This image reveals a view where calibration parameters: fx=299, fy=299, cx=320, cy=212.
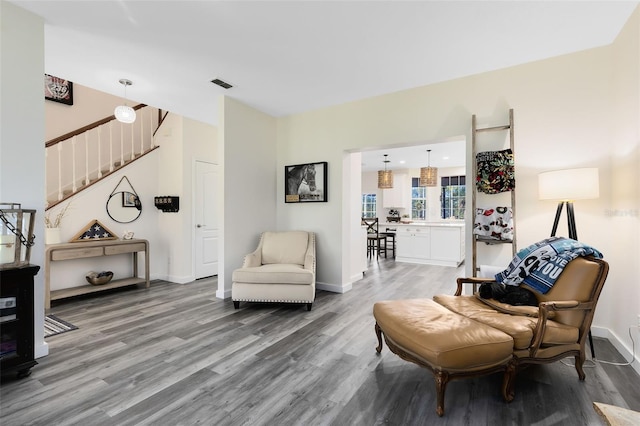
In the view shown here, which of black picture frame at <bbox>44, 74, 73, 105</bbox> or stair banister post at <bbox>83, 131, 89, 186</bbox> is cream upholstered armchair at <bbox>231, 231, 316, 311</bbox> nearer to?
stair banister post at <bbox>83, 131, 89, 186</bbox>

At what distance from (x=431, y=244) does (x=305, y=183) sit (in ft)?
10.9

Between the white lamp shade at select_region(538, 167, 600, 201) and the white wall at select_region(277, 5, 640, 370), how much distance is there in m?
0.25

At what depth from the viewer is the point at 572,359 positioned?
231 centimetres

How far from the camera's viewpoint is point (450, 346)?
1643mm

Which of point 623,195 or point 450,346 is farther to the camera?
point 623,195

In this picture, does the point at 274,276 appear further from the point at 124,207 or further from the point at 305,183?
the point at 124,207

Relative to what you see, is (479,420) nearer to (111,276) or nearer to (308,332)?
(308,332)

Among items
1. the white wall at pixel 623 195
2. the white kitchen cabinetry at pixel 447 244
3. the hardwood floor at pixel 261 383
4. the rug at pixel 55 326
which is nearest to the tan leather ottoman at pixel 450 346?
the hardwood floor at pixel 261 383

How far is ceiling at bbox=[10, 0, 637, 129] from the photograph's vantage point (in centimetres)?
224

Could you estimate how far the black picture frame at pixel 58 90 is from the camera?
4.74 metres

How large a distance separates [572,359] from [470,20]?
2766 mm

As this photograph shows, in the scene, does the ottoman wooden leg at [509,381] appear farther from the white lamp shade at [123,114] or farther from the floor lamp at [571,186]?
the white lamp shade at [123,114]

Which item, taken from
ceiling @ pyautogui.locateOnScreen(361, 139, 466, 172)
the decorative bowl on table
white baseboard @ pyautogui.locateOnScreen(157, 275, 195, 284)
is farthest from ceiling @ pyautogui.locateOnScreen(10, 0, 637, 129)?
ceiling @ pyautogui.locateOnScreen(361, 139, 466, 172)

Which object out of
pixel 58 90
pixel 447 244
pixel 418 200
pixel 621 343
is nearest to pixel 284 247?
pixel 621 343
